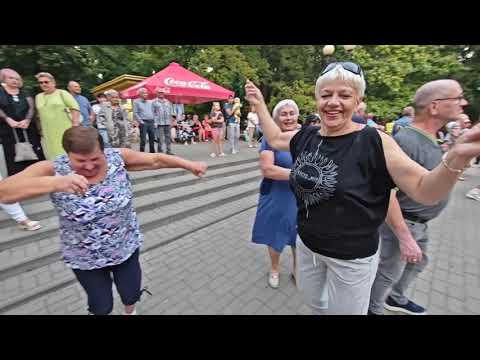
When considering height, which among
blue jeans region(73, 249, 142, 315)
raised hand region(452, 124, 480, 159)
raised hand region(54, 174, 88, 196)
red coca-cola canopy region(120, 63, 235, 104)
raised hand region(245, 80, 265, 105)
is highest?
red coca-cola canopy region(120, 63, 235, 104)

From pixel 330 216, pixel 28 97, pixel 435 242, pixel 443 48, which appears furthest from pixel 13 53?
pixel 443 48

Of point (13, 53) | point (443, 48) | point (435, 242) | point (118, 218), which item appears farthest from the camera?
point (443, 48)

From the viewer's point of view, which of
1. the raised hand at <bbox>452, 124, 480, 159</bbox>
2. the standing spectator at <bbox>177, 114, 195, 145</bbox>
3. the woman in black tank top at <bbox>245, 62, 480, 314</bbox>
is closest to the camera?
the raised hand at <bbox>452, 124, 480, 159</bbox>

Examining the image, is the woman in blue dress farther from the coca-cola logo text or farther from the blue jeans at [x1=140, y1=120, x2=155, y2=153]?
the coca-cola logo text

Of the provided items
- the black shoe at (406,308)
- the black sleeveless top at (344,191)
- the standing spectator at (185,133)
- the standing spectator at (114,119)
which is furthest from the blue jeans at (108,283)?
the standing spectator at (185,133)

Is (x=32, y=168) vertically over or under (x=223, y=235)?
over

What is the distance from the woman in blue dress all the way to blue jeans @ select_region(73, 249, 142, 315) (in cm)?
142

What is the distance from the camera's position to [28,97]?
13.0 feet

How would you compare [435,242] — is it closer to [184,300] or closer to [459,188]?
Result: [184,300]

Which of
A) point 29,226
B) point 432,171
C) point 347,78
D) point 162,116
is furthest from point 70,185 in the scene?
point 162,116

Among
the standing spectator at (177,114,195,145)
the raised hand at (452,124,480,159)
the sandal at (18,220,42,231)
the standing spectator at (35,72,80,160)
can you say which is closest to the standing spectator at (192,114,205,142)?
the standing spectator at (177,114,195,145)

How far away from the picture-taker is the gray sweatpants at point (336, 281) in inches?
58.9

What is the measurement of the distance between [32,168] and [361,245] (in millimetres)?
2199

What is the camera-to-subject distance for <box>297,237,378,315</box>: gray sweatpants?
4.91 feet
